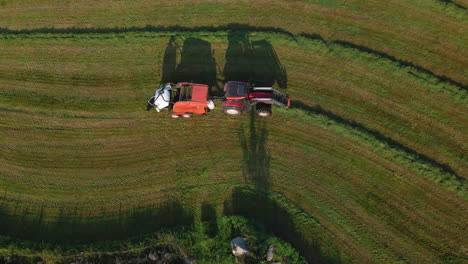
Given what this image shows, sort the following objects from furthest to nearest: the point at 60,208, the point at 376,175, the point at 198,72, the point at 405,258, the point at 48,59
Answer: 1. the point at 48,59
2. the point at 198,72
3. the point at 60,208
4. the point at 376,175
5. the point at 405,258

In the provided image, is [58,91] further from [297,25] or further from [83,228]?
[297,25]

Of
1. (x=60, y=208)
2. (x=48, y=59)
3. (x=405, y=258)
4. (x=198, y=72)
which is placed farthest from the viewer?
(x=48, y=59)

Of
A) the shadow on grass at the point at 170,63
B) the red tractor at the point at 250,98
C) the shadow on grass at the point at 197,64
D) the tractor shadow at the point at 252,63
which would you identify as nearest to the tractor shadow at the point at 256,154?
the red tractor at the point at 250,98

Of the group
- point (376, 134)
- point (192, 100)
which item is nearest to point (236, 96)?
point (192, 100)

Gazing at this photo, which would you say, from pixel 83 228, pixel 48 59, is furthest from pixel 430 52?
pixel 48 59

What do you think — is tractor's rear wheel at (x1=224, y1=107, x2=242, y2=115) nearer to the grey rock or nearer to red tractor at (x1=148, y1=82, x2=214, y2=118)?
red tractor at (x1=148, y1=82, x2=214, y2=118)

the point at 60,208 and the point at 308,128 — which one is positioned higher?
the point at 308,128

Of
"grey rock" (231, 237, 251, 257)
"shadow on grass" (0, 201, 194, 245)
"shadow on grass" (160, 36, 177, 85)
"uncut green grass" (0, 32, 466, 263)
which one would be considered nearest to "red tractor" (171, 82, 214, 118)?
"uncut green grass" (0, 32, 466, 263)
